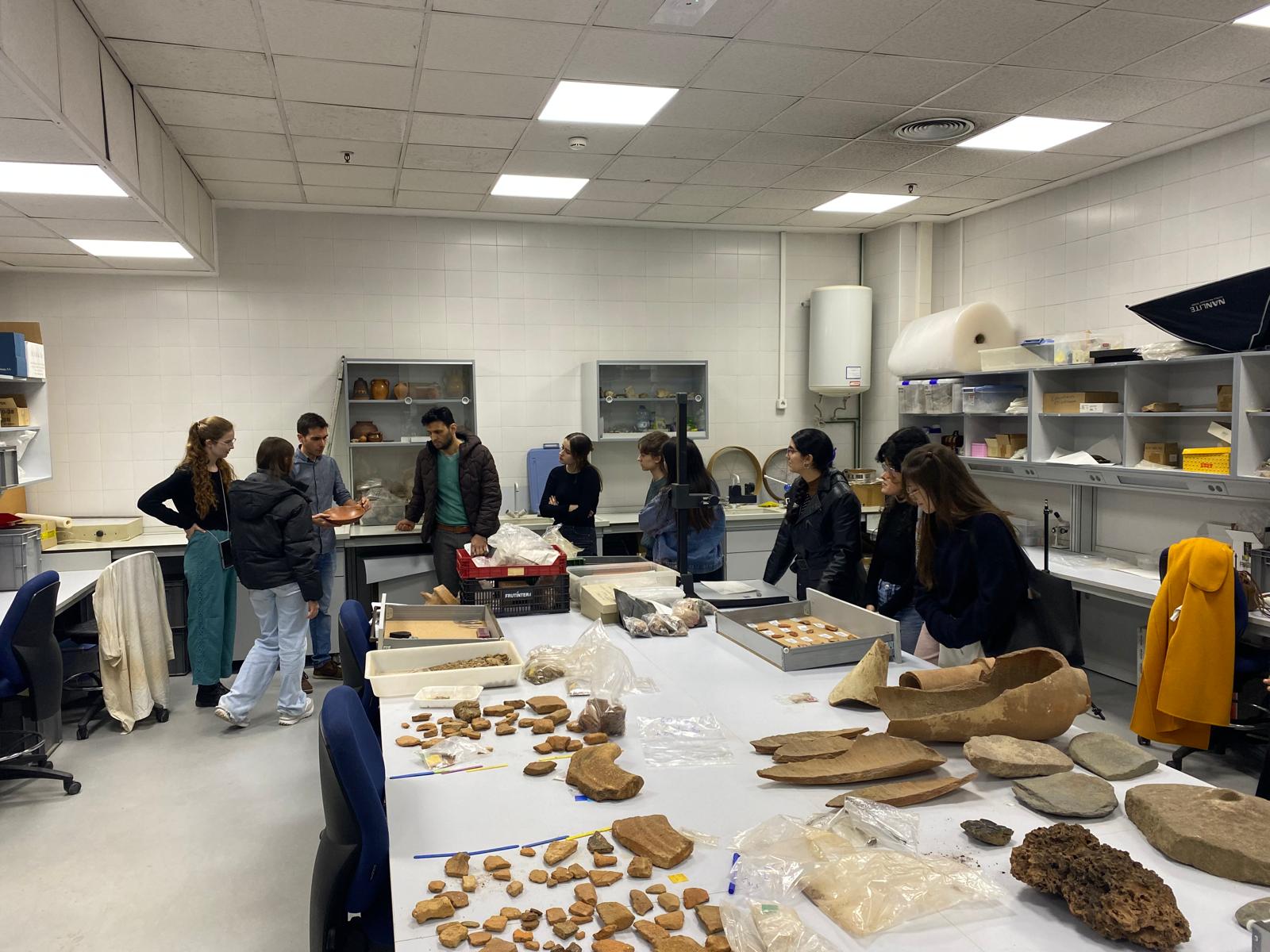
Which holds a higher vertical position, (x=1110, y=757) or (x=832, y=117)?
(x=832, y=117)

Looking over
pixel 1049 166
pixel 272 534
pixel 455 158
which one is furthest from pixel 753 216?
pixel 272 534

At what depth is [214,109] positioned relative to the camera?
3.98 meters

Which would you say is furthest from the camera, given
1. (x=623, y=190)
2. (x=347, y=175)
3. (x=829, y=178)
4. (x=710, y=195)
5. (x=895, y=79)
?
(x=710, y=195)

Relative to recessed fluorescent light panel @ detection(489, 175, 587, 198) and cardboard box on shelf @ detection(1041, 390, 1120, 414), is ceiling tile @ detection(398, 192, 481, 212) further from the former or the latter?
cardboard box on shelf @ detection(1041, 390, 1120, 414)

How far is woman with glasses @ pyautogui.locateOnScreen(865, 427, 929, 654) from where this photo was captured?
344 cm

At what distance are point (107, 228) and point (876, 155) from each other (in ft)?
13.4

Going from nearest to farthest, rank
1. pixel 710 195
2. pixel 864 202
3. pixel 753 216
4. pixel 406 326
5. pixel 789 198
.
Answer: pixel 710 195
pixel 789 198
pixel 864 202
pixel 406 326
pixel 753 216

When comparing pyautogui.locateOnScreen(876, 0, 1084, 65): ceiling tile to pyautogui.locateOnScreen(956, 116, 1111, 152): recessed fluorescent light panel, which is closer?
pyautogui.locateOnScreen(876, 0, 1084, 65): ceiling tile

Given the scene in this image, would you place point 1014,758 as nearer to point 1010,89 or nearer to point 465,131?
point 1010,89

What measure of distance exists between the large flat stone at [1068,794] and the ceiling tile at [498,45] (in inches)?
113

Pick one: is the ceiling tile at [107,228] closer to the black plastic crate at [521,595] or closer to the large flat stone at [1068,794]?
the black plastic crate at [521,595]

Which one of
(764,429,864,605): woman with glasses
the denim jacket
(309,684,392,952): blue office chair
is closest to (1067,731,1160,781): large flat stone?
(309,684,392,952): blue office chair

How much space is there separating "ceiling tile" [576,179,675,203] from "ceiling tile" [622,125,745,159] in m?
0.61

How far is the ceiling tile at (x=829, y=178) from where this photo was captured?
5.23 metres
